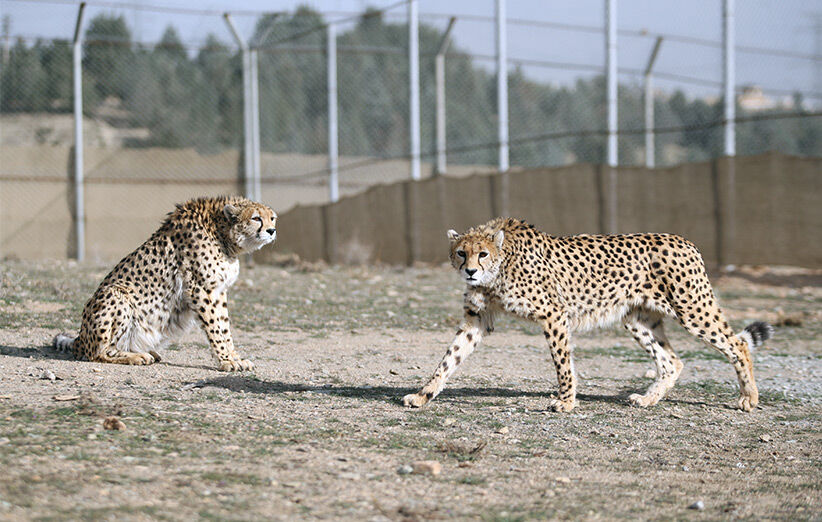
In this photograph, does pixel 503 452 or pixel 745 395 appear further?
pixel 745 395

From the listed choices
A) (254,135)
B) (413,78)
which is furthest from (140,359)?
(254,135)

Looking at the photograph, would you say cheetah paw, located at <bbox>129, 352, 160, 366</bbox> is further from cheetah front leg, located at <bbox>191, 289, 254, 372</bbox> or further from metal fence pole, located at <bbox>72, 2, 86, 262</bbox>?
metal fence pole, located at <bbox>72, 2, 86, 262</bbox>

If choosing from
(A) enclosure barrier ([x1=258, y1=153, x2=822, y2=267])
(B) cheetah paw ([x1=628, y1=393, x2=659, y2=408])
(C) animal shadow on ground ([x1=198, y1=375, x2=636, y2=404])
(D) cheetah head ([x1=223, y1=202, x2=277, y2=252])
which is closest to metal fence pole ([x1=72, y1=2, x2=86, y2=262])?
(A) enclosure barrier ([x1=258, y1=153, x2=822, y2=267])

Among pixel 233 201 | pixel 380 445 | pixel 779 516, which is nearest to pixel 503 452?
pixel 380 445

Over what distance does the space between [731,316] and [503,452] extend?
544cm

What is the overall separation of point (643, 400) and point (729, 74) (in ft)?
23.8

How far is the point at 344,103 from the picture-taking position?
26266 millimetres

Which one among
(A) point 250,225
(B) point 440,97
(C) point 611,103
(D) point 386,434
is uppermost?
(B) point 440,97

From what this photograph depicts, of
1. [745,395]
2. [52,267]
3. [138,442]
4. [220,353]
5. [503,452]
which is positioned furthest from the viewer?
[52,267]

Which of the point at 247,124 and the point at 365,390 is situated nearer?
the point at 365,390

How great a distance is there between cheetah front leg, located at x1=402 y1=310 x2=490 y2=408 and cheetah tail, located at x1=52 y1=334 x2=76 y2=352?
2.39 meters

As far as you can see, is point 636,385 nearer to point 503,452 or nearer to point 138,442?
point 503,452

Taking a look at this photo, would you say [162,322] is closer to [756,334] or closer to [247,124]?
[756,334]

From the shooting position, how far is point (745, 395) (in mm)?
5430
